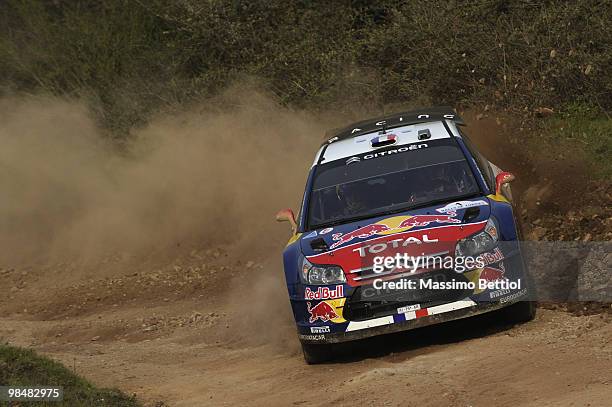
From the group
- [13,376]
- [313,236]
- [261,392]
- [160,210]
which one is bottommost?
[261,392]

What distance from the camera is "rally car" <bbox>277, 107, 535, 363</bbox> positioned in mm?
7934

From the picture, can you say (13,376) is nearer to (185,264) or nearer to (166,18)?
(185,264)

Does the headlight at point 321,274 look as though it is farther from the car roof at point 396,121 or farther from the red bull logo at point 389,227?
the car roof at point 396,121

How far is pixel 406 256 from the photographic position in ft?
26.1

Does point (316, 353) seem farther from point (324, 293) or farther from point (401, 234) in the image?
point (401, 234)

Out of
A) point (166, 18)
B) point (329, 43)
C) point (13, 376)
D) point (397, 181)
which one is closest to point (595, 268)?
point (397, 181)

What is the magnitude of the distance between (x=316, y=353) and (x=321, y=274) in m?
0.70

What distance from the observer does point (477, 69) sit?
1611 cm

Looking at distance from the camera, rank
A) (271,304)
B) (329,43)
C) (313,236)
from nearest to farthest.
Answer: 1. (313,236)
2. (271,304)
3. (329,43)

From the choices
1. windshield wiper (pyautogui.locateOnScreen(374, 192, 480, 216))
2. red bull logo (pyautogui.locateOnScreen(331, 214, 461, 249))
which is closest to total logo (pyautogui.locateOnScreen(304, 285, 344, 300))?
red bull logo (pyautogui.locateOnScreen(331, 214, 461, 249))

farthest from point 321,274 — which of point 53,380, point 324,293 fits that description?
point 53,380

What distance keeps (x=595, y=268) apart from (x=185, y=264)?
6.85 meters

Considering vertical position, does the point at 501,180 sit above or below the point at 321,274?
above

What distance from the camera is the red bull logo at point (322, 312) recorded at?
26.6 ft
